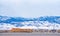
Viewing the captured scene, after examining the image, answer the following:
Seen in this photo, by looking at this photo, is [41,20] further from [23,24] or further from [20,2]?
[20,2]

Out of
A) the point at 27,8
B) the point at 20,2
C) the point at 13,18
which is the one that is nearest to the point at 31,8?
the point at 27,8

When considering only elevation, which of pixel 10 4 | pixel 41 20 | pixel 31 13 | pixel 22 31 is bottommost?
pixel 22 31

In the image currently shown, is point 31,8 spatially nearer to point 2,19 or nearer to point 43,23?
point 43,23

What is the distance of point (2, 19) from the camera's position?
196cm

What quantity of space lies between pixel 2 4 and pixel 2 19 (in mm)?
235

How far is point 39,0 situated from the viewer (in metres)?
1.96

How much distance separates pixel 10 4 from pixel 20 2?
16 cm

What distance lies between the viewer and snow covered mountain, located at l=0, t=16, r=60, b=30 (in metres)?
1.93

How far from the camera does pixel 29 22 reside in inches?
76.8

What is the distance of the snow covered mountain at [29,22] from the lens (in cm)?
193

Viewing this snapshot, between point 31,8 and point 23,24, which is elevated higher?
point 31,8

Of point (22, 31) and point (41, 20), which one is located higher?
point (41, 20)

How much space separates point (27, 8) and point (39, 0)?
23cm

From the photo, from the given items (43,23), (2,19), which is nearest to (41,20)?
(43,23)
